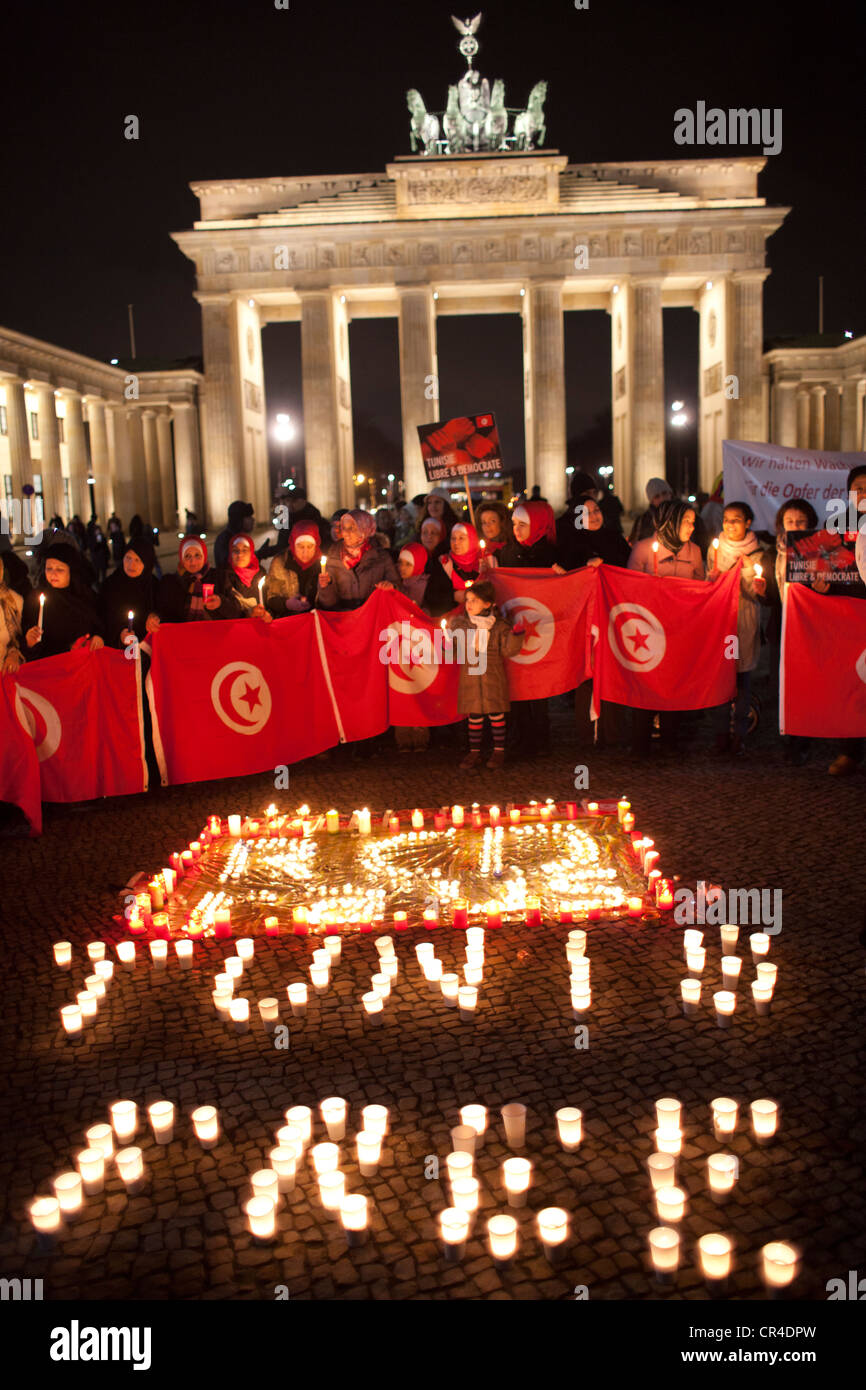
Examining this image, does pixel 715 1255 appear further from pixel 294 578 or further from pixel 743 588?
pixel 294 578

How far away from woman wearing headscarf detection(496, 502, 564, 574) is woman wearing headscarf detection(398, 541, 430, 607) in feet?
2.71

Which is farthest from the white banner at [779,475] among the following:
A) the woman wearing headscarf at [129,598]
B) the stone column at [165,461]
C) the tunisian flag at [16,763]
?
the stone column at [165,461]

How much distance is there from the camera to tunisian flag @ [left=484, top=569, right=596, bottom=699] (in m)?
10.5

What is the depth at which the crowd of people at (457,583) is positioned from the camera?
9.71 meters

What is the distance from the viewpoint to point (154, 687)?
9.51 metres

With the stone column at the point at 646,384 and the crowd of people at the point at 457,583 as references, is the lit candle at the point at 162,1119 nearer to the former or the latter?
the crowd of people at the point at 457,583

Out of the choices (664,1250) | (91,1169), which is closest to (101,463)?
(91,1169)

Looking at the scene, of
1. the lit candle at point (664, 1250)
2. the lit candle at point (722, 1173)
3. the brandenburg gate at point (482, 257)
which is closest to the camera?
the lit candle at point (664, 1250)

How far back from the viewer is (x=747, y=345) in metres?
46.8

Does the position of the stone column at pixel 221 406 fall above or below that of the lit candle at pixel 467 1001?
above

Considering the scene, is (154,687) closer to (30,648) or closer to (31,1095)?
(30,648)

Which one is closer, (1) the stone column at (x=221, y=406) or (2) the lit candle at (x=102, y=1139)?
(2) the lit candle at (x=102, y=1139)

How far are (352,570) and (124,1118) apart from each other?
7460mm
